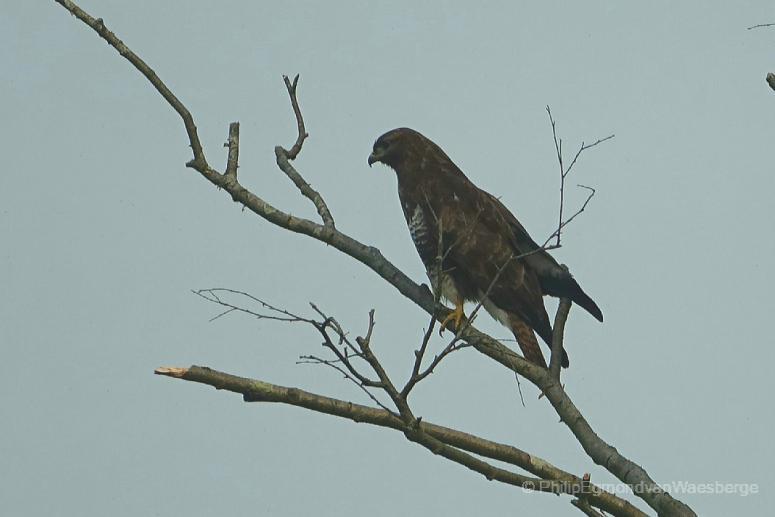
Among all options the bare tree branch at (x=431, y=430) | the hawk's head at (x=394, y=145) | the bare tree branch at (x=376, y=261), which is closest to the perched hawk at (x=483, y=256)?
the hawk's head at (x=394, y=145)

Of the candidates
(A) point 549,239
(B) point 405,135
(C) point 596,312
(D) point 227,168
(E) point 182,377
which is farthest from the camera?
(B) point 405,135

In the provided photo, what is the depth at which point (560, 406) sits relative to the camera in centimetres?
481

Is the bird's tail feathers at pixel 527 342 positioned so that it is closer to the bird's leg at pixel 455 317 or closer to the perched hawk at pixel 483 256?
the perched hawk at pixel 483 256

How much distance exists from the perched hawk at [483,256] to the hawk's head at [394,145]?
1.16 ft

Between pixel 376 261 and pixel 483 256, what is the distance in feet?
5.05

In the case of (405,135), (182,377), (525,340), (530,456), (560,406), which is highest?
(405,135)

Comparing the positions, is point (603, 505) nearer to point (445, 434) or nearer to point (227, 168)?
point (445, 434)

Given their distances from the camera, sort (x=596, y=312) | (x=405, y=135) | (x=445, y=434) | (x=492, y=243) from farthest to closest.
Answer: (x=405, y=135), (x=492, y=243), (x=596, y=312), (x=445, y=434)

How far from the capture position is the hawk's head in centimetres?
761

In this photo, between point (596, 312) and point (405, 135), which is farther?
point (405, 135)

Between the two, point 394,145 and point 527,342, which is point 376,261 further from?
point 394,145

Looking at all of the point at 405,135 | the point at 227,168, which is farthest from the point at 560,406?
the point at 405,135

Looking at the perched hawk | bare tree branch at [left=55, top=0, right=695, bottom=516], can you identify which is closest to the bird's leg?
the perched hawk

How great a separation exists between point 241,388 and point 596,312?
3.08 m
